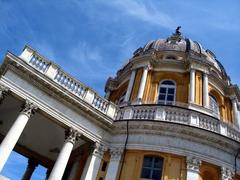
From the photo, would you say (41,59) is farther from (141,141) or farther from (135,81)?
(135,81)

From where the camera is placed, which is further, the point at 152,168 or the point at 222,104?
the point at 222,104

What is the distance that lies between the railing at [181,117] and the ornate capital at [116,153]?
1861mm

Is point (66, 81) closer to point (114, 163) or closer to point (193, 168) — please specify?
point (114, 163)

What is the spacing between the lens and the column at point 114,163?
1393cm

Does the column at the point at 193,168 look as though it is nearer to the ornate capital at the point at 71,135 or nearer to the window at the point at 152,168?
the window at the point at 152,168

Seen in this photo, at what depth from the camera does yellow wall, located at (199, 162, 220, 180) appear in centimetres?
1414

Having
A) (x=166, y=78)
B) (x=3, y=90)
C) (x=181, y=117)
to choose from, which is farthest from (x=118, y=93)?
(x=3, y=90)

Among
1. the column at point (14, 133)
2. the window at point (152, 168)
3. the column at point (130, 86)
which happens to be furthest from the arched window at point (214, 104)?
the column at point (14, 133)

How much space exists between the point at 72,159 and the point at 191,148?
6819 millimetres

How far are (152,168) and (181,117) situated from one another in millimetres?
3144

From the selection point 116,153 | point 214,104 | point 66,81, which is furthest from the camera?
point 214,104

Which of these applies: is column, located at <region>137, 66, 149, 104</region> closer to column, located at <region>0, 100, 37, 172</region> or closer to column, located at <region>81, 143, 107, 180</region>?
column, located at <region>81, 143, 107, 180</region>

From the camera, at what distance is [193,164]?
1382cm

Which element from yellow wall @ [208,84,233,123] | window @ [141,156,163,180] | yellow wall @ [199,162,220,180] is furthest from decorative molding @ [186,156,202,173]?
yellow wall @ [208,84,233,123]
